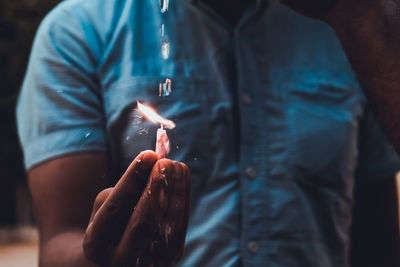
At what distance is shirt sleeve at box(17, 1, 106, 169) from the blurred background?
6.79m

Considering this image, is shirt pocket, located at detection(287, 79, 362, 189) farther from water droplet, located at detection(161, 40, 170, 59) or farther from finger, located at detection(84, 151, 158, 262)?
finger, located at detection(84, 151, 158, 262)

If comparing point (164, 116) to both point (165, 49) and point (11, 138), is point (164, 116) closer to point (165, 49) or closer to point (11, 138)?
point (165, 49)

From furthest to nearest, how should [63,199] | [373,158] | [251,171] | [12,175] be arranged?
[12,175]
[373,158]
[251,171]
[63,199]

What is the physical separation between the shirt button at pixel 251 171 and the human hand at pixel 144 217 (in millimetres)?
542

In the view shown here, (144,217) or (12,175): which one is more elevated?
(144,217)

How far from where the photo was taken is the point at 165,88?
94cm

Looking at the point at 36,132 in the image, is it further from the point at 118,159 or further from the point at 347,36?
the point at 347,36

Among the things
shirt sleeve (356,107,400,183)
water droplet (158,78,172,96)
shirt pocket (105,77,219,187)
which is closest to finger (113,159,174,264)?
shirt pocket (105,77,219,187)

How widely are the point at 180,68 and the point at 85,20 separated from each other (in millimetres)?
250

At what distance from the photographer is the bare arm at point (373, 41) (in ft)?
3.15

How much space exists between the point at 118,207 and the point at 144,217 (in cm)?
3

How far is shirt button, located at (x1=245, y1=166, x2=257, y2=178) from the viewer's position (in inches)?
49.9

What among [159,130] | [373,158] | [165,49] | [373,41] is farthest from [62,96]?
[373,158]

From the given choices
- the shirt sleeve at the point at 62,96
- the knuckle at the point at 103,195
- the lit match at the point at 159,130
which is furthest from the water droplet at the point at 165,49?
the knuckle at the point at 103,195
